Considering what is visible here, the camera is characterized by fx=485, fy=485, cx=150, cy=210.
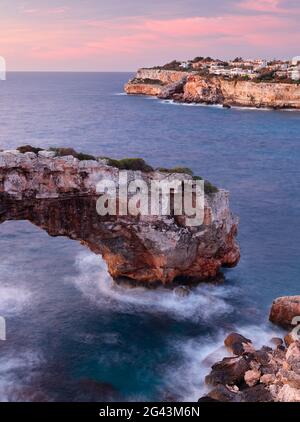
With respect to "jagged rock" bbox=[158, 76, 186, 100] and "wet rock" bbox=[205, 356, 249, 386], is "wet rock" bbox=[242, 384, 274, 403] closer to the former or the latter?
"wet rock" bbox=[205, 356, 249, 386]

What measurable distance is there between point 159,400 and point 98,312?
8091 mm

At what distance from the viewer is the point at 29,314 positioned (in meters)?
27.5

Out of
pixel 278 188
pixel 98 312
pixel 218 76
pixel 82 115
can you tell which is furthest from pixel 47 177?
pixel 218 76

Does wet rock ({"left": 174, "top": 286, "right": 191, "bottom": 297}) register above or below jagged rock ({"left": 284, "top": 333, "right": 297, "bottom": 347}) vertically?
above

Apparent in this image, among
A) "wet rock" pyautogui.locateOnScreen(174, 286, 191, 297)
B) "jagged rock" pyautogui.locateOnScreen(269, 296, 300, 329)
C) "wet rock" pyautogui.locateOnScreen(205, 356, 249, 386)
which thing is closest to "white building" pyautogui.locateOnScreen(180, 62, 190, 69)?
"wet rock" pyautogui.locateOnScreen(174, 286, 191, 297)

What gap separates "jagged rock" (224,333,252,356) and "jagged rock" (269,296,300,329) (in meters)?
2.97

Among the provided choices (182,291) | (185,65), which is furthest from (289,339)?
(185,65)

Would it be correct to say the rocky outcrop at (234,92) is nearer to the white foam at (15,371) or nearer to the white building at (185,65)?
the white building at (185,65)

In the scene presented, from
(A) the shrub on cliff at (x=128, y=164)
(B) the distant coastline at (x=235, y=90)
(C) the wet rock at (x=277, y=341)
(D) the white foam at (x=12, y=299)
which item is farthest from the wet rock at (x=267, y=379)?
(B) the distant coastline at (x=235, y=90)

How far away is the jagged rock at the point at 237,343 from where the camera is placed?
2372cm

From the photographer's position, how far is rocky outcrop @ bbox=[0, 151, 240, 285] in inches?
1039

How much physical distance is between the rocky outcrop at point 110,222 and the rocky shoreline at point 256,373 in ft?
→ 21.1

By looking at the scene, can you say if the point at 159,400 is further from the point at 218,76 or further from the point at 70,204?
the point at 218,76

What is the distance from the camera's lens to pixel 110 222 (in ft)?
93.0
